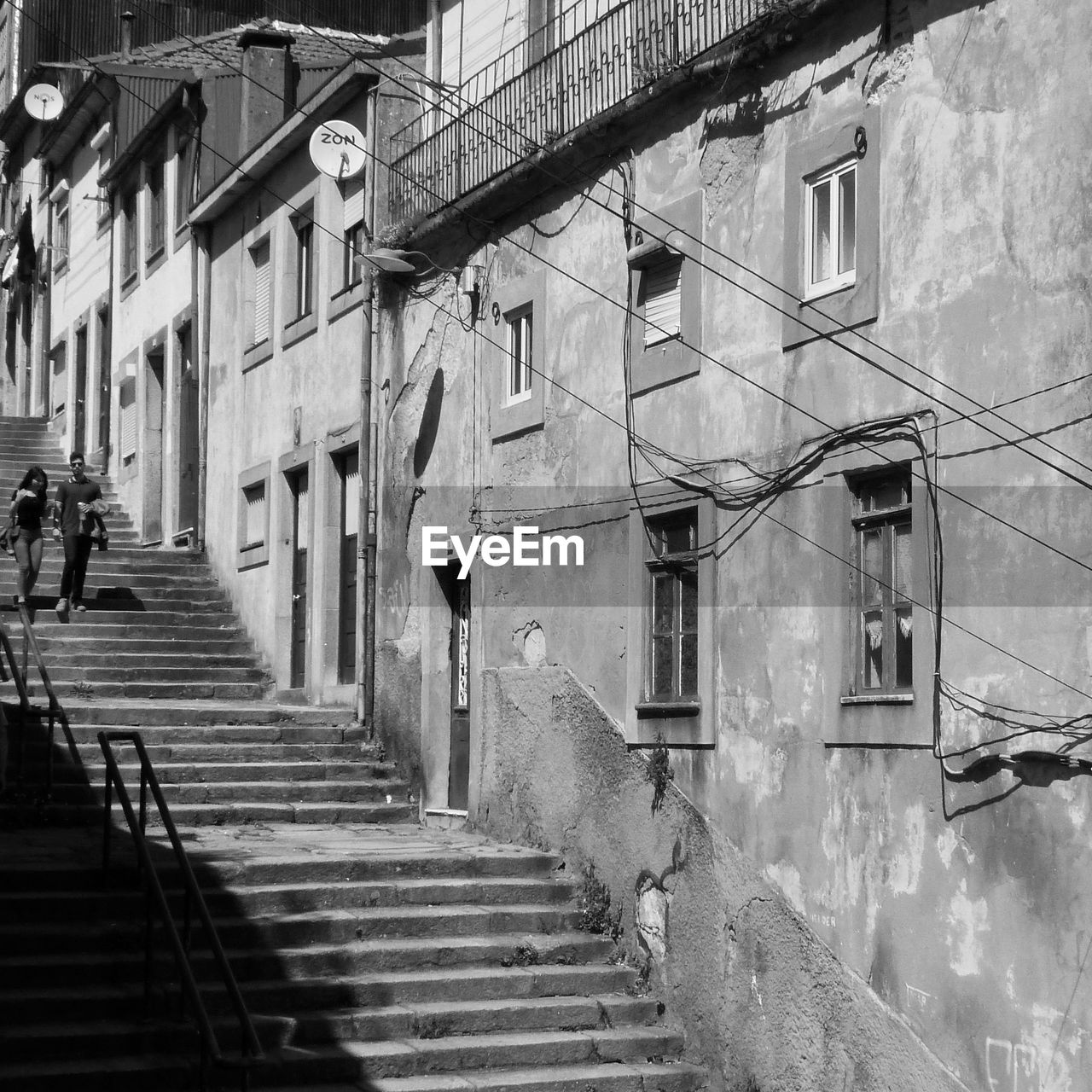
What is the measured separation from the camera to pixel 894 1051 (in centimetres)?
937

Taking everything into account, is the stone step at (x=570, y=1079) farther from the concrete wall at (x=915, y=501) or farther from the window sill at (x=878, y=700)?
the window sill at (x=878, y=700)

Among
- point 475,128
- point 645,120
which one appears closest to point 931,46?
point 645,120

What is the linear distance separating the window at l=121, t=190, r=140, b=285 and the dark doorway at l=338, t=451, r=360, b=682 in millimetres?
9069

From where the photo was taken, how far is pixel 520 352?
1405 cm

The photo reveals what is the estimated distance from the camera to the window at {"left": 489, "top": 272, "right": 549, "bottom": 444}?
44.5 ft

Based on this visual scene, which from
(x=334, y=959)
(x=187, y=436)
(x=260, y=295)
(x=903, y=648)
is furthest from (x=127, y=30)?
(x=903, y=648)

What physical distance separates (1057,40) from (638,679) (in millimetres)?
5076

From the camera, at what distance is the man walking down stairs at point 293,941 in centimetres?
1011

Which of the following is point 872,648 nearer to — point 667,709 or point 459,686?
point 667,709

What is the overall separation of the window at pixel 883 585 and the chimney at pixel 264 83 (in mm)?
13910

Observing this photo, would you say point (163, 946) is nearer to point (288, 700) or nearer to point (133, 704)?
point (133, 704)

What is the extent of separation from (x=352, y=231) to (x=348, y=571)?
3.31 meters

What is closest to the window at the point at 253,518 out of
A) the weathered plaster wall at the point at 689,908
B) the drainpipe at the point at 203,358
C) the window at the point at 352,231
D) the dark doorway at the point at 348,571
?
the drainpipe at the point at 203,358

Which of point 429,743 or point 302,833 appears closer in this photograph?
point 302,833
